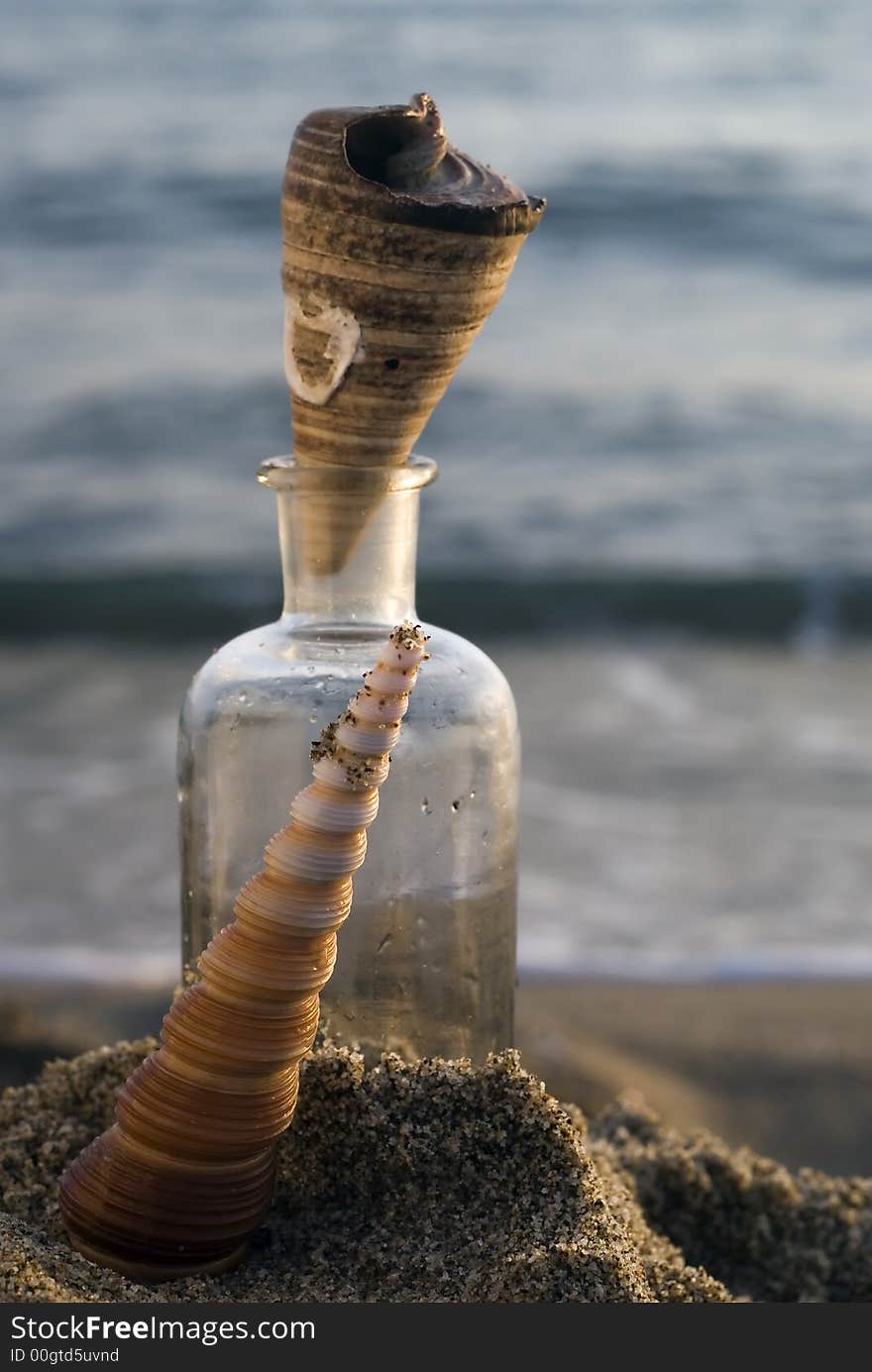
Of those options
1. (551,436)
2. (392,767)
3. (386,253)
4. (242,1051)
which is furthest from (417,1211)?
(551,436)

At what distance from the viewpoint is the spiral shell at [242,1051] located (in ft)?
4.23

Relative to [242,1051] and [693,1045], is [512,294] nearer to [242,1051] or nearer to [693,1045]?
[693,1045]

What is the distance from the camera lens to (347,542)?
1592 mm

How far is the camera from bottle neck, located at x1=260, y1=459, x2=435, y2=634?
1567mm

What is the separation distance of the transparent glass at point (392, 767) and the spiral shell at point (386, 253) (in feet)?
0.41

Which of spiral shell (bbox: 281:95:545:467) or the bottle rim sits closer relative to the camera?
spiral shell (bbox: 281:95:545:467)

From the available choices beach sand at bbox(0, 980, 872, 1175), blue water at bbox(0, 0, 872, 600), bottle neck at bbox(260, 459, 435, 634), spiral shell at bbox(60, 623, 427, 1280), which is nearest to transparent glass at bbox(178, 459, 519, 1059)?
bottle neck at bbox(260, 459, 435, 634)

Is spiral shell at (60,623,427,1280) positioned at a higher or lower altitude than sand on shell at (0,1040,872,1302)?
higher

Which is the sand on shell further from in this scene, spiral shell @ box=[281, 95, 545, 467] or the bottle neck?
spiral shell @ box=[281, 95, 545, 467]

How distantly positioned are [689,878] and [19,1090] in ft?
8.12

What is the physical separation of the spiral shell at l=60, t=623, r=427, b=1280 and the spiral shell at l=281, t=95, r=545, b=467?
0.26 meters

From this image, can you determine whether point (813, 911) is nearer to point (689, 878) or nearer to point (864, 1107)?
point (689, 878)

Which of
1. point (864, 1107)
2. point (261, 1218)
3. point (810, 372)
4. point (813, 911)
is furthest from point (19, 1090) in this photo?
point (810, 372)

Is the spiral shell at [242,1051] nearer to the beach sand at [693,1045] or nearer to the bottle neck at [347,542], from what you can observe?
the bottle neck at [347,542]
